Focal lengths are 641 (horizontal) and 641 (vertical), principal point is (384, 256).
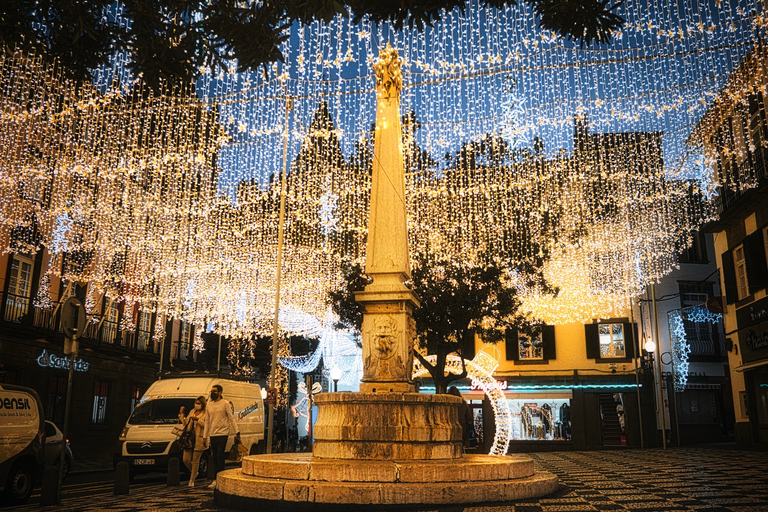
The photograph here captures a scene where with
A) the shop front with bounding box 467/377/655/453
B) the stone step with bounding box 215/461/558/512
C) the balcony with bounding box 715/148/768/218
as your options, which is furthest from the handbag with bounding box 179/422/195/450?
the shop front with bounding box 467/377/655/453

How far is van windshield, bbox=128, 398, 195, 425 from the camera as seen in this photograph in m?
14.3

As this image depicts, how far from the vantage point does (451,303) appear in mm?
21875

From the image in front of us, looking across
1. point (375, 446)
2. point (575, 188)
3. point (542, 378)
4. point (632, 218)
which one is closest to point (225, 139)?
point (375, 446)

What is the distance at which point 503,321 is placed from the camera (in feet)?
76.8

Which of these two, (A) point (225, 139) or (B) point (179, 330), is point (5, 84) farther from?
(B) point (179, 330)

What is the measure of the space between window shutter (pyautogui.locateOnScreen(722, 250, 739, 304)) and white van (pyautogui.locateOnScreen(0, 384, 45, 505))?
20.9m

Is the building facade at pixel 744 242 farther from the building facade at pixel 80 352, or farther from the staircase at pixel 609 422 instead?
the building facade at pixel 80 352

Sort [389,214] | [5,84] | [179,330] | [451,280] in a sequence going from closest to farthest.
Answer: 1. [389,214]
2. [5,84]
3. [451,280]
4. [179,330]

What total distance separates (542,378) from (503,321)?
7.78 meters

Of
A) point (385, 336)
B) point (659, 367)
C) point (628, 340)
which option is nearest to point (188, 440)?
point (385, 336)

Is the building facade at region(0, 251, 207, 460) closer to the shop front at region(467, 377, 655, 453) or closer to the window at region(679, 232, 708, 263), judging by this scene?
the shop front at region(467, 377, 655, 453)

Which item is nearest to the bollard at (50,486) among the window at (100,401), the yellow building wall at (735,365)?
the window at (100,401)

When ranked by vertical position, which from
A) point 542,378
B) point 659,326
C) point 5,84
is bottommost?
point 542,378

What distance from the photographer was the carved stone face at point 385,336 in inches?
391
